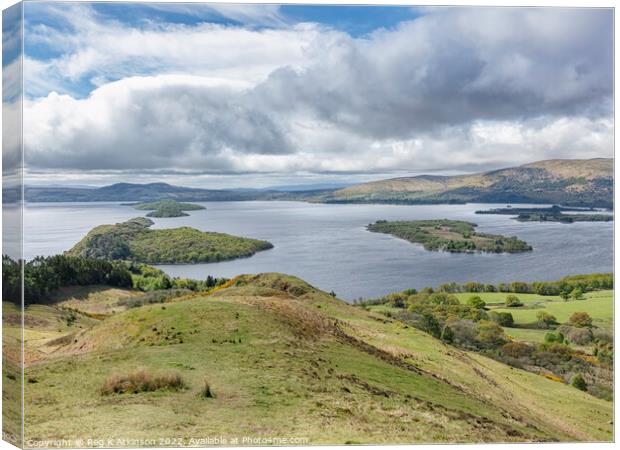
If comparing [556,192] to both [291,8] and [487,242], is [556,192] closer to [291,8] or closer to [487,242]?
[487,242]

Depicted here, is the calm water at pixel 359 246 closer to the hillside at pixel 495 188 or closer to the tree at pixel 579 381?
the hillside at pixel 495 188

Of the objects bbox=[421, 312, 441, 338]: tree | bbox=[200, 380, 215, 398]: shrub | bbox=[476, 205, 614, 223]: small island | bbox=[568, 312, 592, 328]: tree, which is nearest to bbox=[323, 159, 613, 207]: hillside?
bbox=[476, 205, 614, 223]: small island

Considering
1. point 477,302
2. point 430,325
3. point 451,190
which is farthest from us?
point 451,190

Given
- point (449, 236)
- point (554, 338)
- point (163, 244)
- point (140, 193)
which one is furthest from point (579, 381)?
point (140, 193)

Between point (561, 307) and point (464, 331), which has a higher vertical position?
point (561, 307)

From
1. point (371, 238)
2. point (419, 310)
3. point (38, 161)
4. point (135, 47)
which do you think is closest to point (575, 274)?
point (419, 310)

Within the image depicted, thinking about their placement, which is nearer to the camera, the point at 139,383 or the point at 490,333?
the point at 139,383

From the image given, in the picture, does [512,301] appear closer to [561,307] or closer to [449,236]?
[561,307]

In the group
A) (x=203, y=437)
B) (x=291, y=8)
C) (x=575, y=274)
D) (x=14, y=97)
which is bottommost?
(x=203, y=437)
